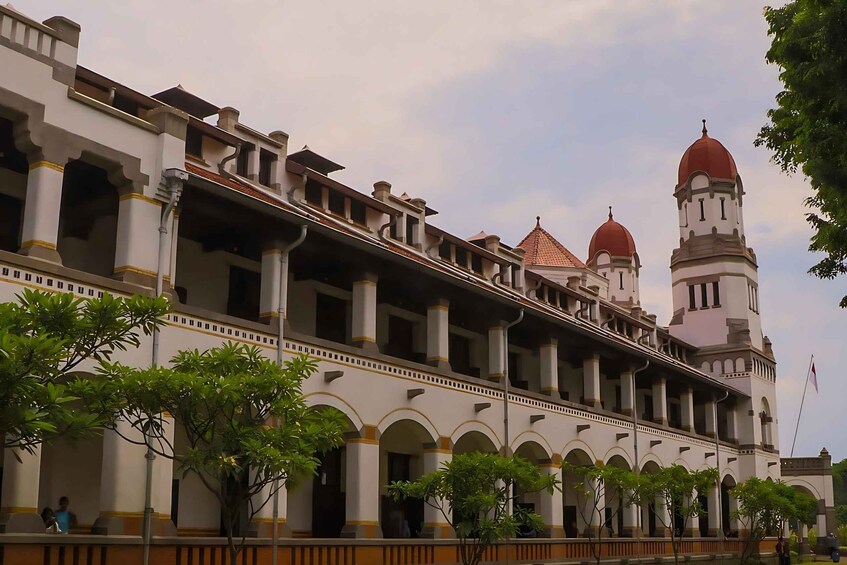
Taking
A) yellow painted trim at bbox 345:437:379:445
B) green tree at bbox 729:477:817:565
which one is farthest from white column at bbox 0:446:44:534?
green tree at bbox 729:477:817:565

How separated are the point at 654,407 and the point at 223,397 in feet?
90.1

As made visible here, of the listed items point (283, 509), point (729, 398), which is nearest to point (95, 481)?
point (283, 509)

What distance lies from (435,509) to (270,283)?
24.3 ft

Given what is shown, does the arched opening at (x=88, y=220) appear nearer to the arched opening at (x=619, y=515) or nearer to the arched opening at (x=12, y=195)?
the arched opening at (x=12, y=195)

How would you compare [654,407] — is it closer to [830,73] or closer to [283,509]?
[283,509]

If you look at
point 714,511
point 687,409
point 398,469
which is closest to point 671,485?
point 398,469

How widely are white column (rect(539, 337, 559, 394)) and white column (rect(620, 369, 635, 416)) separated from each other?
5991mm

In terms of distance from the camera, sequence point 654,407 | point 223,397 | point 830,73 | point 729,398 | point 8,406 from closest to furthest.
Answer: point 8,406 < point 223,397 < point 830,73 < point 654,407 < point 729,398

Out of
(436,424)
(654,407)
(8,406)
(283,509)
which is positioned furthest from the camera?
(654,407)

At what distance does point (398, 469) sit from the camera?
2816 centimetres

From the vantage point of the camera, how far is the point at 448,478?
21.2 metres

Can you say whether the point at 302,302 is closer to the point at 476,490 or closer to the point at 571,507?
the point at 476,490

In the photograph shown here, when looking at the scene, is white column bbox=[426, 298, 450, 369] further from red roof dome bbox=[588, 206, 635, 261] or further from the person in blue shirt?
red roof dome bbox=[588, 206, 635, 261]

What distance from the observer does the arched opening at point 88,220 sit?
1991cm
